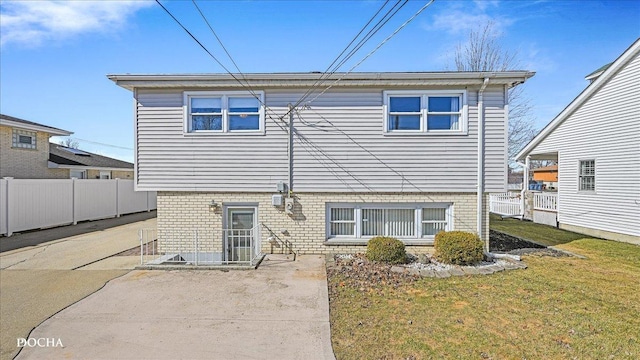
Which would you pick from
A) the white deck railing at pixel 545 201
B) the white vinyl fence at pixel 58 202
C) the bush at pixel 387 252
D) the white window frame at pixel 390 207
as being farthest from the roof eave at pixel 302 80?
the white deck railing at pixel 545 201

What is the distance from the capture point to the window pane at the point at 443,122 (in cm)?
824

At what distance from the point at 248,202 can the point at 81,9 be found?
227 inches

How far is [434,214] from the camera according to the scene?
27.8 feet

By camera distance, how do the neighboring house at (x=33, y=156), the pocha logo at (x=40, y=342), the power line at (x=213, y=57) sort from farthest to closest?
the neighboring house at (x=33, y=156), the power line at (x=213, y=57), the pocha logo at (x=40, y=342)

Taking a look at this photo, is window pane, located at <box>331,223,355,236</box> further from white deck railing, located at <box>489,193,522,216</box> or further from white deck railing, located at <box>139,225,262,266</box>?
white deck railing, located at <box>489,193,522,216</box>

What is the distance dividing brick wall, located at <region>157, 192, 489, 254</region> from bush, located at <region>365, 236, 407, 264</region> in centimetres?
95

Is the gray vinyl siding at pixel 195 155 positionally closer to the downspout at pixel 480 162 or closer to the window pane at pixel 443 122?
the window pane at pixel 443 122

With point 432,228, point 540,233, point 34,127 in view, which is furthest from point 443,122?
point 34,127

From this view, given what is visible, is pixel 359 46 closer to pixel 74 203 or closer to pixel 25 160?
pixel 74 203

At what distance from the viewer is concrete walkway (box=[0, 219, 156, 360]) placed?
4.69 meters

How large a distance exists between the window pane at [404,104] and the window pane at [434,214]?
9.44 feet

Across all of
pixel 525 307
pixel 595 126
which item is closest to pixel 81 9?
pixel 525 307

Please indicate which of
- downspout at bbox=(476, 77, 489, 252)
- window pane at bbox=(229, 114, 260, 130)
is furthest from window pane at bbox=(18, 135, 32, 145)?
downspout at bbox=(476, 77, 489, 252)

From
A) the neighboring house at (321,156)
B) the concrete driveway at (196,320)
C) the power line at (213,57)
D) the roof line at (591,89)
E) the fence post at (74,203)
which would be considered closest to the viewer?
the concrete driveway at (196,320)
